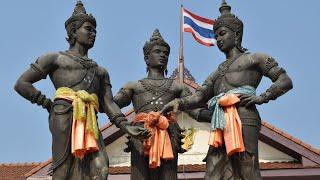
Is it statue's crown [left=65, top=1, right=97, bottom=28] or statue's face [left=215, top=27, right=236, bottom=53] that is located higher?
statue's crown [left=65, top=1, right=97, bottom=28]

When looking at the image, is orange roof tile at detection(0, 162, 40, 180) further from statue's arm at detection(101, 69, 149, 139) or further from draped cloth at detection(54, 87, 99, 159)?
draped cloth at detection(54, 87, 99, 159)

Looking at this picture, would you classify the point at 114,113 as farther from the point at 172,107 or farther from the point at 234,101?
the point at 234,101

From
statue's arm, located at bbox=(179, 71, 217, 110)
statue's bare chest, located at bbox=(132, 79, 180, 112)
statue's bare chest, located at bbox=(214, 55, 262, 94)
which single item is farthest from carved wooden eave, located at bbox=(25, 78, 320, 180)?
statue's bare chest, located at bbox=(214, 55, 262, 94)

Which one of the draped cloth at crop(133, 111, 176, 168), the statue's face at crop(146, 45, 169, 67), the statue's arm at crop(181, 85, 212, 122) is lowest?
the draped cloth at crop(133, 111, 176, 168)

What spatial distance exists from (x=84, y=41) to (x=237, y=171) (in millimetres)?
2504

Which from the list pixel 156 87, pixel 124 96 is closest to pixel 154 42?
pixel 156 87

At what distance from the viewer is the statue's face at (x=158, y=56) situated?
10.1 m

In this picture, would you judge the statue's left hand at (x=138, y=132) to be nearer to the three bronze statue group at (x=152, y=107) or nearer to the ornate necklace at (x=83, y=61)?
the three bronze statue group at (x=152, y=107)

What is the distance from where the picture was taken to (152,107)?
988 centimetres

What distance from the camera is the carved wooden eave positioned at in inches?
682

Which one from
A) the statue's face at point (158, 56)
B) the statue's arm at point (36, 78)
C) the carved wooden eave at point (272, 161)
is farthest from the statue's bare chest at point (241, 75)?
the carved wooden eave at point (272, 161)

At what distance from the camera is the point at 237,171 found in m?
8.99

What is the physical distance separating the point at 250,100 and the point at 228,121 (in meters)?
0.37

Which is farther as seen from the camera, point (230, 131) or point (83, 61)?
point (83, 61)
